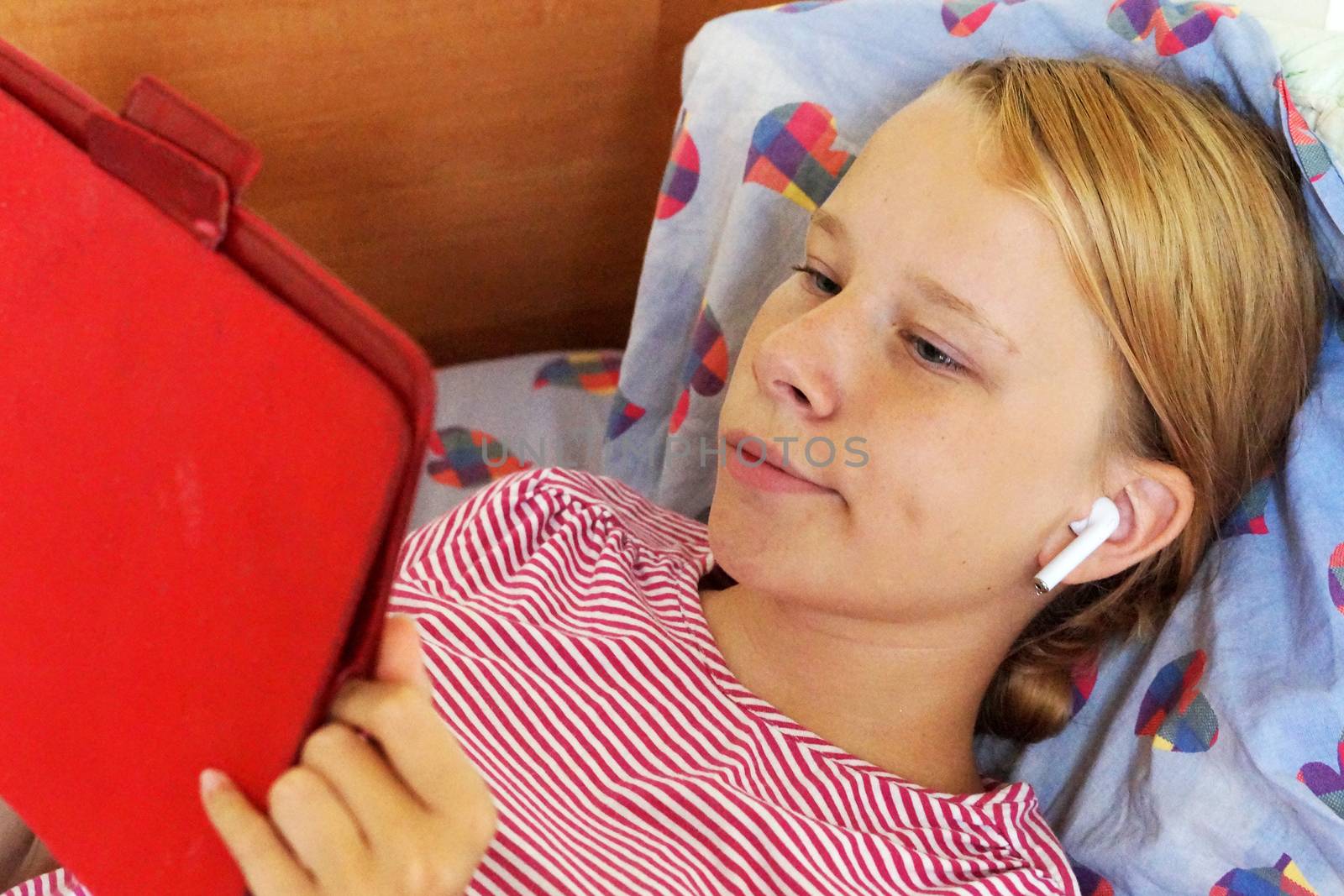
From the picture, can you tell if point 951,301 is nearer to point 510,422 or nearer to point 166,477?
point 166,477

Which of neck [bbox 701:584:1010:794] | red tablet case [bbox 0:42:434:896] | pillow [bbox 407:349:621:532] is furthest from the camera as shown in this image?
pillow [bbox 407:349:621:532]

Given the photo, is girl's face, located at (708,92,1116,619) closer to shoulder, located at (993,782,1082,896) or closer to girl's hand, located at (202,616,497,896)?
shoulder, located at (993,782,1082,896)

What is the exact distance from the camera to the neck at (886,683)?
2.72 ft

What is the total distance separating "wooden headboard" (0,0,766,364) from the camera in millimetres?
1073

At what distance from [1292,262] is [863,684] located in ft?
1.27

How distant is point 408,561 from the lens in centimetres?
95

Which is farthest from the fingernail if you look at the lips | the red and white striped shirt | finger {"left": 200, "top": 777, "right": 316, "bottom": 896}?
the lips

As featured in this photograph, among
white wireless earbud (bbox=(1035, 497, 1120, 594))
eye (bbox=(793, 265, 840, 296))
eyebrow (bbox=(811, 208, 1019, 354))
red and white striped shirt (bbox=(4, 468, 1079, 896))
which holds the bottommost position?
red and white striped shirt (bbox=(4, 468, 1079, 896))

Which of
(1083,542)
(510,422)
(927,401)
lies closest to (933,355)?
(927,401)

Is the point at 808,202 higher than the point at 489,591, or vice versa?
the point at 808,202

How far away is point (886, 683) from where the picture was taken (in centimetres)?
84

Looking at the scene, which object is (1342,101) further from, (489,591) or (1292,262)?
(489,591)

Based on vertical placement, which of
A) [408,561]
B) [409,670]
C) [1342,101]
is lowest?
[408,561]

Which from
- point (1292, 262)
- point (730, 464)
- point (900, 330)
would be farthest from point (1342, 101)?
point (730, 464)
